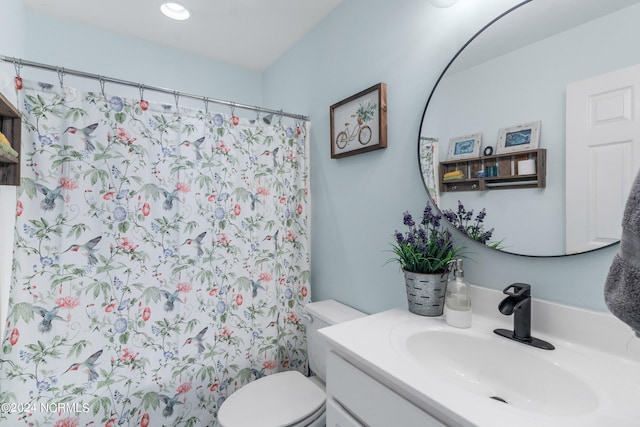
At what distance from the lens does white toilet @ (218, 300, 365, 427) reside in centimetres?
122

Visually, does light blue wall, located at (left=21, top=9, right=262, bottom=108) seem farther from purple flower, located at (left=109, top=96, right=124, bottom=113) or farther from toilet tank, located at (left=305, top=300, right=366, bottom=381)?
toilet tank, located at (left=305, top=300, right=366, bottom=381)

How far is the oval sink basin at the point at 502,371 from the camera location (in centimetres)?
72

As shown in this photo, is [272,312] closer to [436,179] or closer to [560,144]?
[436,179]

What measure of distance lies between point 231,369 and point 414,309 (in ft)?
3.41

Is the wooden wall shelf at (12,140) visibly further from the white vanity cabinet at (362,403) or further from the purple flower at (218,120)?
the white vanity cabinet at (362,403)

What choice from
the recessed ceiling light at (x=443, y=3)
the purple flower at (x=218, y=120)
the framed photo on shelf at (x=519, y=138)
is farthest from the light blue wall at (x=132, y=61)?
the framed photo on shelf at (x=519, y=138)

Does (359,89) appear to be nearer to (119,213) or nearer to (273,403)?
(119,213)

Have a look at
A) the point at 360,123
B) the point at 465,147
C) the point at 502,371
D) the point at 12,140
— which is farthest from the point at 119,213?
the point at 502,371

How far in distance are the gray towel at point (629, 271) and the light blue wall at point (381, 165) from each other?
503 mm

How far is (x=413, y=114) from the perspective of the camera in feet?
4.24

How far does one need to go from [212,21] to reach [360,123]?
1.19m

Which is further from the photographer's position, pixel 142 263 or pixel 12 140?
pixel 142 263

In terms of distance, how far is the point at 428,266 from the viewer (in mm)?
1090

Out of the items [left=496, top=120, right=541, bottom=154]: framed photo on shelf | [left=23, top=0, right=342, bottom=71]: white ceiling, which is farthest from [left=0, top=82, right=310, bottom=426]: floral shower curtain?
[left=496, top=120, right=541, bottom=154]: framed photo on shelf
